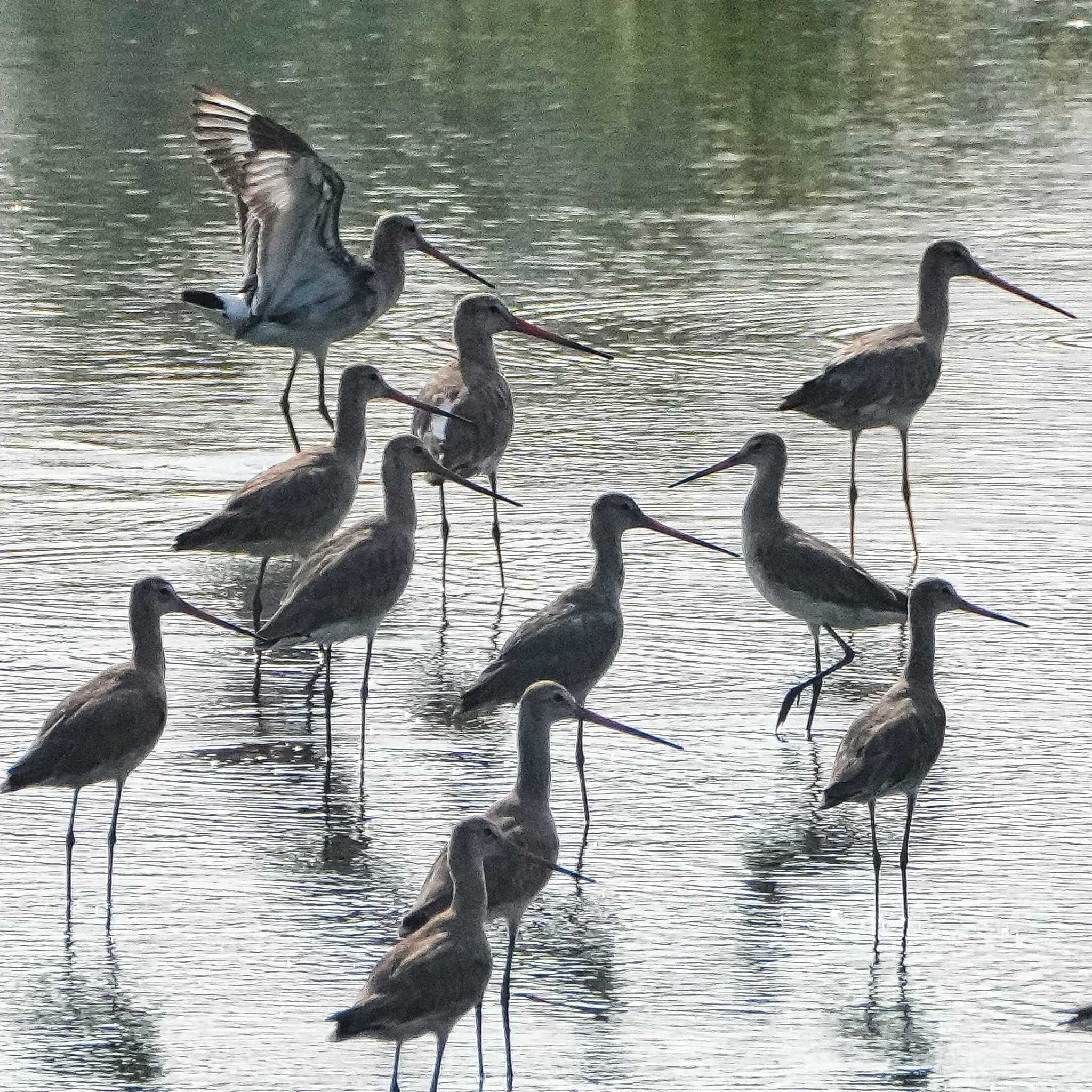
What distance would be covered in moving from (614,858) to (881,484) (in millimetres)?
5236

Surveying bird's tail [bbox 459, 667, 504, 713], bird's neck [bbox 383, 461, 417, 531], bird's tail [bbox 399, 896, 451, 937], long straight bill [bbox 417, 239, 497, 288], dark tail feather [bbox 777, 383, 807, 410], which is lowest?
bird's tail [bbox 459, 667, 504, 713]

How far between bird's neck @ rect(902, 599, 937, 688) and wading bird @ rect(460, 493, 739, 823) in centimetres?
118

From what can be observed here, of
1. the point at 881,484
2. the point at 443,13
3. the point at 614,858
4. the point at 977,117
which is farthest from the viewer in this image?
the point at 443,13

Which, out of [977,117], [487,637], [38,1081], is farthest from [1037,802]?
[977,117]

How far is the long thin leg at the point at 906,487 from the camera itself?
40.7ft

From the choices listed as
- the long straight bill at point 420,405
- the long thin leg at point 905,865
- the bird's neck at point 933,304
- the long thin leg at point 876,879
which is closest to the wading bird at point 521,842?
the long thin leg at point 876,879

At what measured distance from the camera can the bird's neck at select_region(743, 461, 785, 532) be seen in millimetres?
10891

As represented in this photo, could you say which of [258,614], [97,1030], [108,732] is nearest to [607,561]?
[258,614]

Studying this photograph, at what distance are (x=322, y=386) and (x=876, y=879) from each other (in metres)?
7.13

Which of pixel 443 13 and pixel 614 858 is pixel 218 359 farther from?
pixel 443 13

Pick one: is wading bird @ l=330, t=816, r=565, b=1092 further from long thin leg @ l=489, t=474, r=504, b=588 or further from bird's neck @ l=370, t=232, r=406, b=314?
bird's neck @ l=370, t=232, r=406, b=314

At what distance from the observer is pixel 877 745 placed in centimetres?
862

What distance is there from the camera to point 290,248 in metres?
14.4

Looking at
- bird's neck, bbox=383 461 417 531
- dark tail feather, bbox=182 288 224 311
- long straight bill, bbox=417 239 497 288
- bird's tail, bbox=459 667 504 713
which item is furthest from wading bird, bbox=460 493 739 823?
long straight bill, bbox=417 239 497 288
